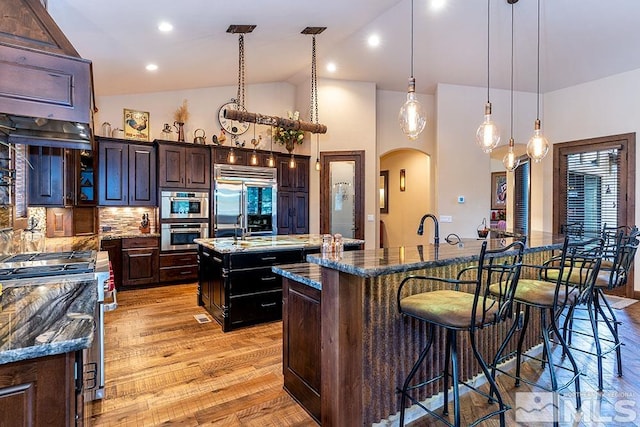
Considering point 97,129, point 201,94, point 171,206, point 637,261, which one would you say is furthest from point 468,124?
point 97,129

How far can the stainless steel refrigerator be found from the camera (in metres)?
5.97

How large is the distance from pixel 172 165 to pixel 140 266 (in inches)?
65.3

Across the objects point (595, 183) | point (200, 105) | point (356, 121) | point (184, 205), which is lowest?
point (184, 205)

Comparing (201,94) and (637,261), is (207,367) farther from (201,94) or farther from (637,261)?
(637,261)

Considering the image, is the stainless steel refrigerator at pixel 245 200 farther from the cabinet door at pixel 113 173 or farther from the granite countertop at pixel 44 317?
the granite countertop at pixel 44 317

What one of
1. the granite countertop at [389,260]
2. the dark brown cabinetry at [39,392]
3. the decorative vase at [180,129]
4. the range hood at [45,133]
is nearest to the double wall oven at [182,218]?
the decorative vase at [180,129]

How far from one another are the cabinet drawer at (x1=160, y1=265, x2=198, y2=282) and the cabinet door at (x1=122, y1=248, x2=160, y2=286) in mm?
107

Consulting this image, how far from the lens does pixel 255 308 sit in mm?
3799

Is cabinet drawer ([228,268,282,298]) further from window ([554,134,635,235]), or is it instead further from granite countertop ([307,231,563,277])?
window ([554,134,635,235])

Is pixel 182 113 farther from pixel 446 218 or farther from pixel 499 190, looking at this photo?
pixel 499 190

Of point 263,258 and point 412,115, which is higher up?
point 412,115

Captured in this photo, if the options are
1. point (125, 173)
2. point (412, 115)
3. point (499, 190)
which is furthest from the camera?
point (499, 190)

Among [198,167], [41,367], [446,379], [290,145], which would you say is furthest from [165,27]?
[446,379]
